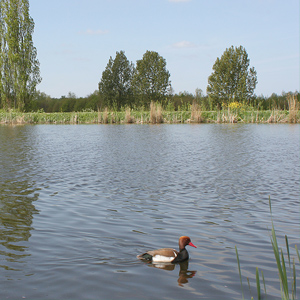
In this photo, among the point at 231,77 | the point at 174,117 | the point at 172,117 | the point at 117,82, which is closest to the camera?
the point at 174,117

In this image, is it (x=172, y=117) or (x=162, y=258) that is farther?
(x=172, y=117)

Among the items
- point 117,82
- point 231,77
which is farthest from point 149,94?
point 231,77

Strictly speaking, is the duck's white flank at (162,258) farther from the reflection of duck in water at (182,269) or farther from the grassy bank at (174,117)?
the grassy bank at (174,117)

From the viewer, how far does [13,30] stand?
4194 centimetres

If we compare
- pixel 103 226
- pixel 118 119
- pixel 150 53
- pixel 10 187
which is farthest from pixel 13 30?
pixel 103 226

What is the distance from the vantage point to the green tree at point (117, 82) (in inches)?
2288

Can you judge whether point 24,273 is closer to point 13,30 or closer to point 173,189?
point 173,189

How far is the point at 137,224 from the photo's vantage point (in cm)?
547

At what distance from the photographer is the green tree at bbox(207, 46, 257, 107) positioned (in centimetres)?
4691

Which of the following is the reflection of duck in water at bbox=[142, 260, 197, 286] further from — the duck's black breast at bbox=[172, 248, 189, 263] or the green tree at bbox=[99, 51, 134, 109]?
the green tree at bbox=[99, 51, 134, 109]

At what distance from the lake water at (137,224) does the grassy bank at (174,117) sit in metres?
24.1

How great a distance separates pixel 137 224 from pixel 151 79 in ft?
167

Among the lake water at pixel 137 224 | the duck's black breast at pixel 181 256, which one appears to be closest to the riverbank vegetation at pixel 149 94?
the lake water at pixel 137 224

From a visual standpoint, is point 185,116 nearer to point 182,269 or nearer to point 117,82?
point 117,82
